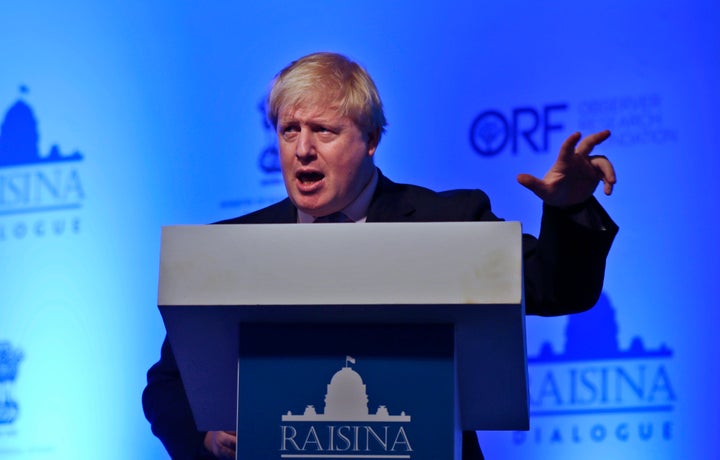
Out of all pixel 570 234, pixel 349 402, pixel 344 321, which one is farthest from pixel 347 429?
pixel 570 234

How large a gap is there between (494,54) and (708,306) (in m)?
0.88

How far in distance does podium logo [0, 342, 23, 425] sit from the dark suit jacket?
4.42ft

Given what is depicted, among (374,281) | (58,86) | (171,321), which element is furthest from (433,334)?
(58,86)

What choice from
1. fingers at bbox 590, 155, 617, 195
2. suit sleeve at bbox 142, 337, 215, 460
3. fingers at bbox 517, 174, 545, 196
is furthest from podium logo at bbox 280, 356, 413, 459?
A: suit sleeve at bbox 142, 337, 215, 460

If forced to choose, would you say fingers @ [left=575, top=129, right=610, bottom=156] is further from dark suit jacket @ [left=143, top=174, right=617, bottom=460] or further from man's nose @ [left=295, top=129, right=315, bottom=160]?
man's nose @ [left=295, top=129, right=315, bottom=160]

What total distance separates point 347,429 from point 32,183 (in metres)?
2.38

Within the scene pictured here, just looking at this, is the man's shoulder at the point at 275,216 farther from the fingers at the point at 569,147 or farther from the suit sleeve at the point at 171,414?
the fingers at the point at 569,147

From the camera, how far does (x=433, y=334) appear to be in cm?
151

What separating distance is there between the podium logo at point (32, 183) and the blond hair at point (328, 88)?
147 cm

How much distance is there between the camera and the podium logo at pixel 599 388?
302 cm

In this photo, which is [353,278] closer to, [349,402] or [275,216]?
[349,402]

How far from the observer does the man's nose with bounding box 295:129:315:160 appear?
2248 millimetres

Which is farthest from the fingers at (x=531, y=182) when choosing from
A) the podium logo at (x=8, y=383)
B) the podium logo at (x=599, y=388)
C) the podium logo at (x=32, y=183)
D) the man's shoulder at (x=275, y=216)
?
the podium logo at (x=8, y=383)

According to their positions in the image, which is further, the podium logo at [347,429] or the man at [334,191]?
the man at [334,191]
